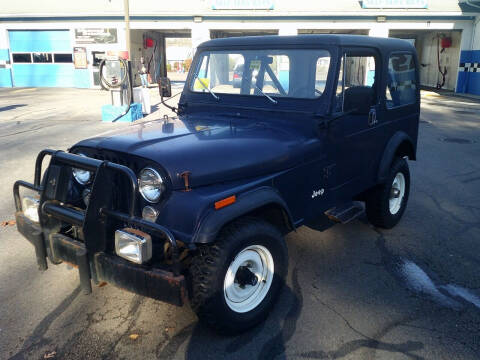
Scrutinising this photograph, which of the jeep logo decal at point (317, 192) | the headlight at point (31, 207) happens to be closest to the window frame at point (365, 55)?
the jeep logo decal at point (317, 192)

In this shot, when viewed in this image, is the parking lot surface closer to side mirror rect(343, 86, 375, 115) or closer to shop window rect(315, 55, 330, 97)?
side mirror rect(343, 86, 375, 115)

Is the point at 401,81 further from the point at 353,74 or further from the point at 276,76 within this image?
the point at 276,76

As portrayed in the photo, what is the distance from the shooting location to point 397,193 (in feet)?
15.8

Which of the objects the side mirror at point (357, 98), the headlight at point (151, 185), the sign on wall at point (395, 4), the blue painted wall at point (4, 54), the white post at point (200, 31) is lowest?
the headlight at point (151, 185)

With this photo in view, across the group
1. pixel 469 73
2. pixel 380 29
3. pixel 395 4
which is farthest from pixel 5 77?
pixel 469 73

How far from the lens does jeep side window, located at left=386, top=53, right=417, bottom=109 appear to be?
4.24 m

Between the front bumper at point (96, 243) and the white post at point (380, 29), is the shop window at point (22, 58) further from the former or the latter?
the front bumper at point (96, 243)

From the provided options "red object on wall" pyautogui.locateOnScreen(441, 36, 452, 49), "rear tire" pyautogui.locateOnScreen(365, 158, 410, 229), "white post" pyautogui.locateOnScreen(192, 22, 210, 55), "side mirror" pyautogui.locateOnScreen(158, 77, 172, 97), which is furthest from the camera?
"red object on wall" pyautogui.locateOnScreen(441, 36, 452, 49)

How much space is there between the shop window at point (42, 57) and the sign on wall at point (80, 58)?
1558mm

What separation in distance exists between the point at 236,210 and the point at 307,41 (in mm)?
1747

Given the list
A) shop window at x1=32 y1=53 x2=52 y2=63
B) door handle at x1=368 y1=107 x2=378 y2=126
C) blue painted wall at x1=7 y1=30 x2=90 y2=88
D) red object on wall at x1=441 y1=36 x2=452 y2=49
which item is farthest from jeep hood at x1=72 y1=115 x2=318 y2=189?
shop window at x1=32 y1=53 x2=52 y2=63

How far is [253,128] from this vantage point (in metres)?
3.37

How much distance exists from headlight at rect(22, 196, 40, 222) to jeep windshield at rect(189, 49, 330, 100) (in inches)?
71.3

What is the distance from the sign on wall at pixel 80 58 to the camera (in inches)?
922
